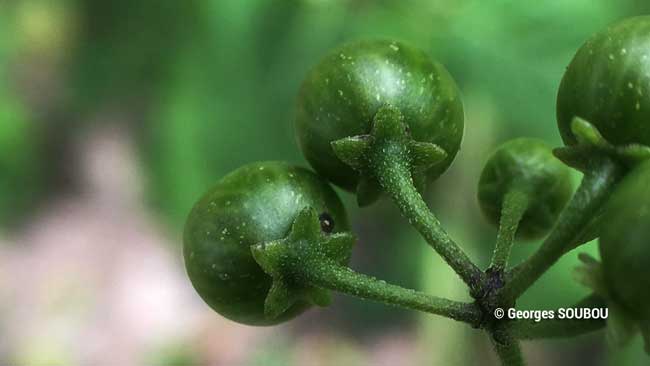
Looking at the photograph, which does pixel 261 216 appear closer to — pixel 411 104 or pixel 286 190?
pixel 286 190

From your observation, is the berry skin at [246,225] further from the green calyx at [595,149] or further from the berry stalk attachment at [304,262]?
the green calyx at [595,149]

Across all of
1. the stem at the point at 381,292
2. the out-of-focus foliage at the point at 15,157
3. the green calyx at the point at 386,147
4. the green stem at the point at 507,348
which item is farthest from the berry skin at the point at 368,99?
the out-of-focus foliage at the point at 15,157

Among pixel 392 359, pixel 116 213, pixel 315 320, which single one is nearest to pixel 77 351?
pixel 116 213

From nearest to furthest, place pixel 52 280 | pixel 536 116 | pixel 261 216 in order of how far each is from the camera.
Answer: pixel 261 216 → pixel 536 116 → pixel 52 280

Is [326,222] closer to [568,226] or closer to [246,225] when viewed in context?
[246,225]

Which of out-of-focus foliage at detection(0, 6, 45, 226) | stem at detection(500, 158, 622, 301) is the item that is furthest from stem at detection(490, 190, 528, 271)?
out-of-focus foliage at detection(0, 6, 45, 226)

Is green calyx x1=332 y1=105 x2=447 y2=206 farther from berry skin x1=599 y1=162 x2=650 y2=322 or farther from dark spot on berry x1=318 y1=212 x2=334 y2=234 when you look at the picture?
berry skin x1=599 y1=162 x2=650 y2=322
